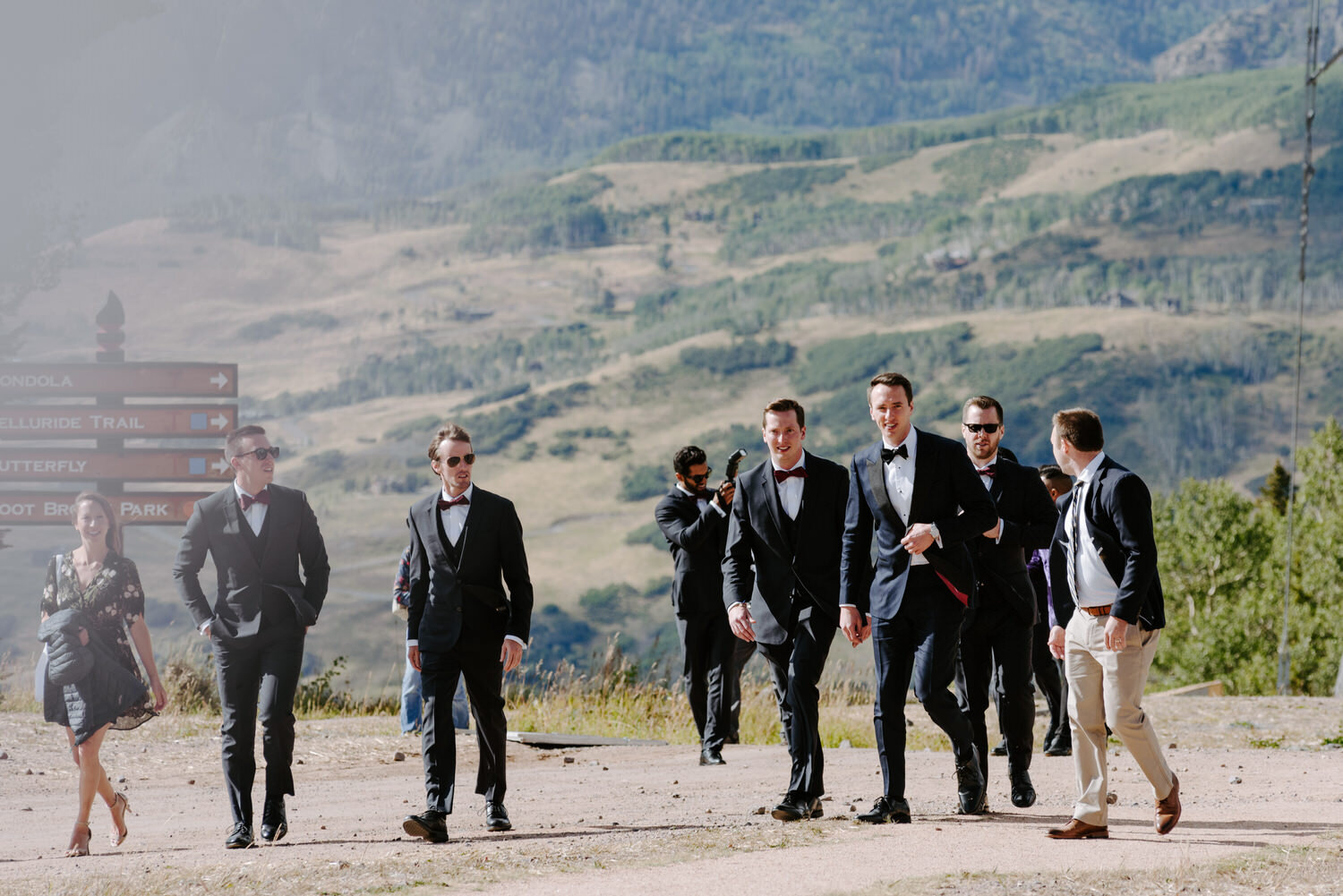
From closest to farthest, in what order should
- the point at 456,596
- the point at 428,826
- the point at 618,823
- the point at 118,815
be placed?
the point at 428,826 → the point at 456,596 → the point at 118,815 → the point at 618,823

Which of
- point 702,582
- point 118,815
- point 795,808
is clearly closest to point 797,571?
point 795,808

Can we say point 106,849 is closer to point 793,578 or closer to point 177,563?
point 177,563

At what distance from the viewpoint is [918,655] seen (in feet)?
23.2

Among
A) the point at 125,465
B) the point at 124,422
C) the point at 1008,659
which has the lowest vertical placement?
the point at 1008,659

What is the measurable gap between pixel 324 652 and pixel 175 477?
413ft

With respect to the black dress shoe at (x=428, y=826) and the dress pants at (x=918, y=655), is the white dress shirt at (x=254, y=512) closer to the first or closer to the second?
the black dress shoe at (x=428, y=826)

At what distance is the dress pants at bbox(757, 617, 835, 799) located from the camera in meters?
7.29

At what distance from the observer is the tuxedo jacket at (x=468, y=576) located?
7.39 metres

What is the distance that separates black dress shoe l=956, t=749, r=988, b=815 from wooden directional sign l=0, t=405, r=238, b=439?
2310cm

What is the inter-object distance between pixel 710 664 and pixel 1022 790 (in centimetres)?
309

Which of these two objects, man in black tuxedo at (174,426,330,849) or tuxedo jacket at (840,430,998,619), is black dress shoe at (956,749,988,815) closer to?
tuxedo jacket at (840,430,998,619)

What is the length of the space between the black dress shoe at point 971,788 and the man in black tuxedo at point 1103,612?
680 millimetres

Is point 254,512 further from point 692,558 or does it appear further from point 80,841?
point 692,558

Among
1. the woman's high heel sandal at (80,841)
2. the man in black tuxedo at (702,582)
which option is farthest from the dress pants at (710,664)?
the woman's high heel sandal at (80,841)
